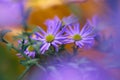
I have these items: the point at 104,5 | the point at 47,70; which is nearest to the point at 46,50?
the point at 47,70

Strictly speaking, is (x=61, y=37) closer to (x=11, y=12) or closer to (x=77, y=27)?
(x=77, y=27)

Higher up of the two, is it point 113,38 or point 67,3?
point 67,3

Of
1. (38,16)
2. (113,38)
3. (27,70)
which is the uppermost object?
(38,16)

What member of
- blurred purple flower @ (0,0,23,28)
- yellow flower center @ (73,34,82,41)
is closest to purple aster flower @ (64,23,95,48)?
yellow flower center @ (73,34,82,41)

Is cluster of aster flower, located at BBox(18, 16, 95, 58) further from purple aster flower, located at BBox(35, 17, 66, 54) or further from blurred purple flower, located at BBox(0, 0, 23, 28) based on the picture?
blurred purple flower, located at BBox(0, 0, 23, 28)

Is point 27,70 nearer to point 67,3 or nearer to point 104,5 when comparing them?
point 104,5

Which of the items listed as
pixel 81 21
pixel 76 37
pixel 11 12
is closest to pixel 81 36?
pixel 76 37
